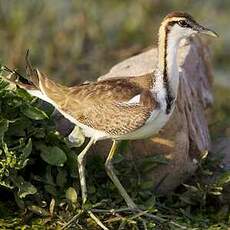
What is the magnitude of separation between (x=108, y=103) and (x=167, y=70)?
0.36 metres

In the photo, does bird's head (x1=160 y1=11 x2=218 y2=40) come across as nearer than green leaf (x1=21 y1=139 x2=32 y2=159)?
No

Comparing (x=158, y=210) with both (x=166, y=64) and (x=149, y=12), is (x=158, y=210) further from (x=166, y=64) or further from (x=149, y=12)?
(x=149, y=12)

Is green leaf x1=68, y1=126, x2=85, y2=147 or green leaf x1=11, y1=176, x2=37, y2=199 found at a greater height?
green leaf x1=68, y1=126, x2=85, y2=147

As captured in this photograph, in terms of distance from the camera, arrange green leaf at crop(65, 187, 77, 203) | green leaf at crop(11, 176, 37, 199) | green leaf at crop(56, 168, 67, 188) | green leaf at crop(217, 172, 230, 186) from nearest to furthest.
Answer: green leaf at crop(11, 176, 37, 199), green leaf at crop(65, 187, 77, 203), green leaf at crop(56, 168, 67, 188), green leaf at crop(217, 172, 230, 186)

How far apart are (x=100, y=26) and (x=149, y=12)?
1235 mm

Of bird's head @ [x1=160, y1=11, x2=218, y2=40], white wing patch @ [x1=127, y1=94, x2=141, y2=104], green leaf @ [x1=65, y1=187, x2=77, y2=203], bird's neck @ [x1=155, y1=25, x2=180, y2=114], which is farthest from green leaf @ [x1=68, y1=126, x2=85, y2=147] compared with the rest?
bird's head @ [x1=160, y1=11, x2=218, y2=40]

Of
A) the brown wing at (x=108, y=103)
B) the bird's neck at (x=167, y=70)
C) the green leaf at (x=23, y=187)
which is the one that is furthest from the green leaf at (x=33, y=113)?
the bird's neck at (x=167, y=70)

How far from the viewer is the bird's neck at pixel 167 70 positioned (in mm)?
4617

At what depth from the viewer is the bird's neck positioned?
462cm

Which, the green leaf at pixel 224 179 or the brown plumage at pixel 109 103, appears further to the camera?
the green leaf at pixel 224 179

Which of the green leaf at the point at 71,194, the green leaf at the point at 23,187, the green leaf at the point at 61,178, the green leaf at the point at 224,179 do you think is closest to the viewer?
the green leaf at the point at 23,187

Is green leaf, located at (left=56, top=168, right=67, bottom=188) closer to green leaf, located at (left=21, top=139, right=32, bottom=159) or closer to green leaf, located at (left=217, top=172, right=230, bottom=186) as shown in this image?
green leaf, located at (left=21, top=139, right=32, bottom=159)

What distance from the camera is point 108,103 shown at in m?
4.69

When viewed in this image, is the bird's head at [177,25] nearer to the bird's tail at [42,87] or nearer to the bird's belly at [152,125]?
the bird's belly at [152,125]
